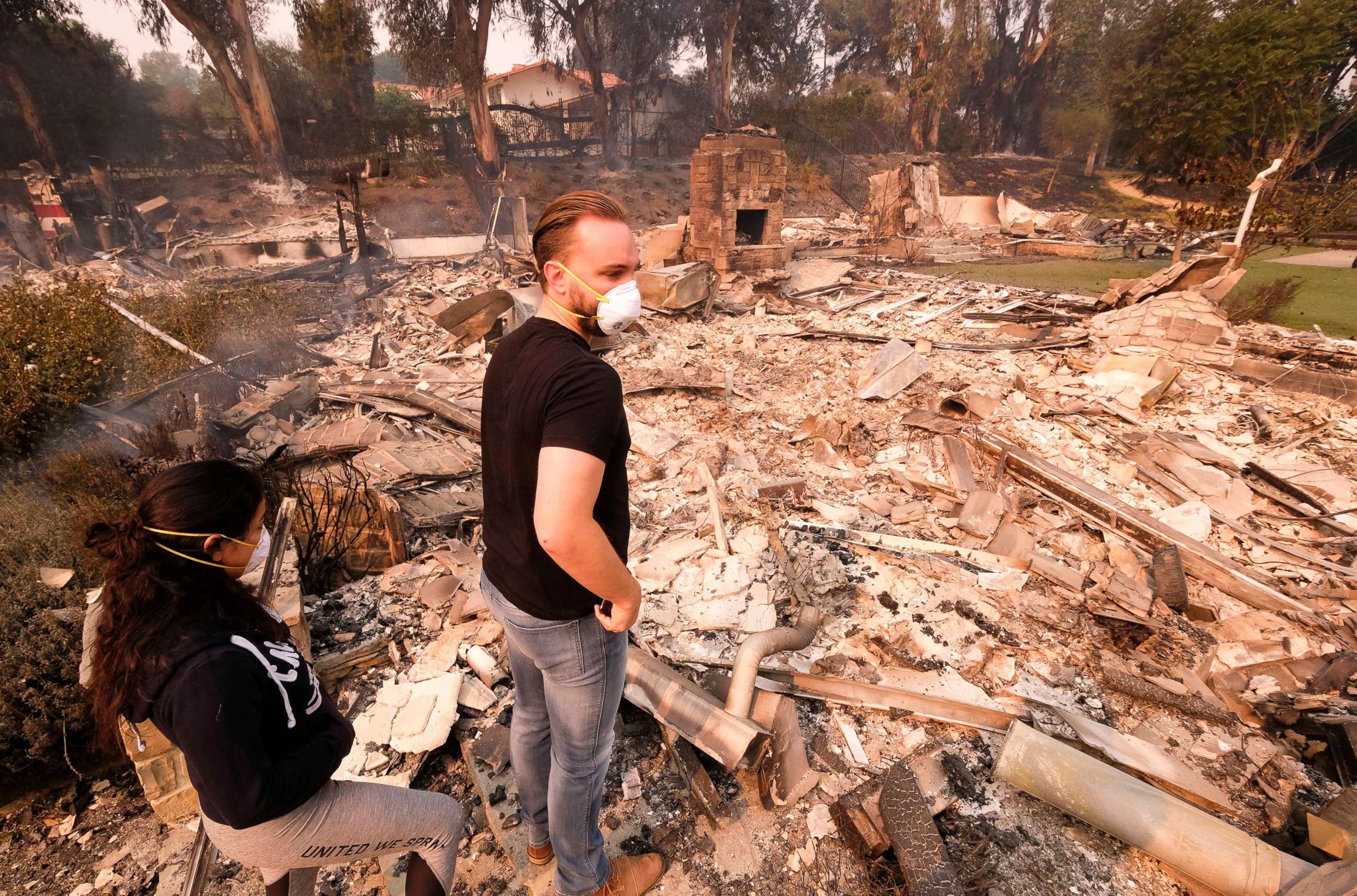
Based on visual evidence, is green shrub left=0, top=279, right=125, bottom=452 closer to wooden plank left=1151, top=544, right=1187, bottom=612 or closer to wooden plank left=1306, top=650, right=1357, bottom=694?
wooden plank left=1151, top=544, right=1187, bottom=612

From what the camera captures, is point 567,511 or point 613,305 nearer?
point 567,511

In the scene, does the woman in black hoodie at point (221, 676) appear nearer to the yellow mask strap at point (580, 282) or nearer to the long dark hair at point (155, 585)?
the long dark hair at point (155, 585)

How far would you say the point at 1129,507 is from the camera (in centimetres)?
452

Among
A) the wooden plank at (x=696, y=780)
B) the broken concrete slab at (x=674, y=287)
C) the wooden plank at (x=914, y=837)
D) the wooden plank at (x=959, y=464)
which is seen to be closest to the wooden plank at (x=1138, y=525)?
the wooden plank at (x=959, y=464)

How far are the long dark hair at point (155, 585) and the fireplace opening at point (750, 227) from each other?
12.3 meters

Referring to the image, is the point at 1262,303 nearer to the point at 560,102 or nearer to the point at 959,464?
the point at 959,464

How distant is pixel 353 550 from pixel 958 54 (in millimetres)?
37932

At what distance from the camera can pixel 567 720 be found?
1.67 metres

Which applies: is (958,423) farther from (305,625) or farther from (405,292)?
(405,292)

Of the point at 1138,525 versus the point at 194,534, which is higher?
the point at 194,534

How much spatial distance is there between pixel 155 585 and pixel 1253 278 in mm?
17018

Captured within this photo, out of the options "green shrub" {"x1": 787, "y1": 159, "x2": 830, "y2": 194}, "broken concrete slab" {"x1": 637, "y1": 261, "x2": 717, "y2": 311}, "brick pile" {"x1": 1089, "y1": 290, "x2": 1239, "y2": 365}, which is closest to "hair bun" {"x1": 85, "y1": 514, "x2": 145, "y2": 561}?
"broken concrete slab" {"x1": 637, "y1": 261, "x2": 717, "y2": 311}

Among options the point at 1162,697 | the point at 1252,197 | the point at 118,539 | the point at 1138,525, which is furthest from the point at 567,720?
the point at 1252,197

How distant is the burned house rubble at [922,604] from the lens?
231cm
